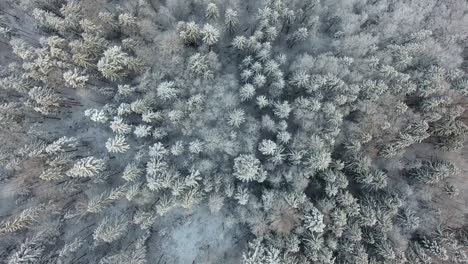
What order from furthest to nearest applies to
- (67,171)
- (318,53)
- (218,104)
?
(318,53), (218,104), (67,171)

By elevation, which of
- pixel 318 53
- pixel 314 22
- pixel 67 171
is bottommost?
pixel 67 171

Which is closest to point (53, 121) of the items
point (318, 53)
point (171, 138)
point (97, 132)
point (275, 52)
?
point (97, 132)

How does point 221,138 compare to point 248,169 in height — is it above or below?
above

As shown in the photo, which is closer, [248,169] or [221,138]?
[248,169]

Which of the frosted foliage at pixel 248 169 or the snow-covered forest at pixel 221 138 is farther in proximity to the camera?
the snow-covered forest at pixel 221 138

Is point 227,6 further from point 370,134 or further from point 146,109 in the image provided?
point 370,134

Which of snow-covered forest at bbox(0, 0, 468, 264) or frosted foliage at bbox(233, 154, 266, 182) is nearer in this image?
frosted foliage at bbox(233, 154, 266, 182)

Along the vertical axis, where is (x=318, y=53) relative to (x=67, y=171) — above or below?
above

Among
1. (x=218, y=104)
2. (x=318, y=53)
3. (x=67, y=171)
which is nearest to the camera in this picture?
(x=67, y=171)
